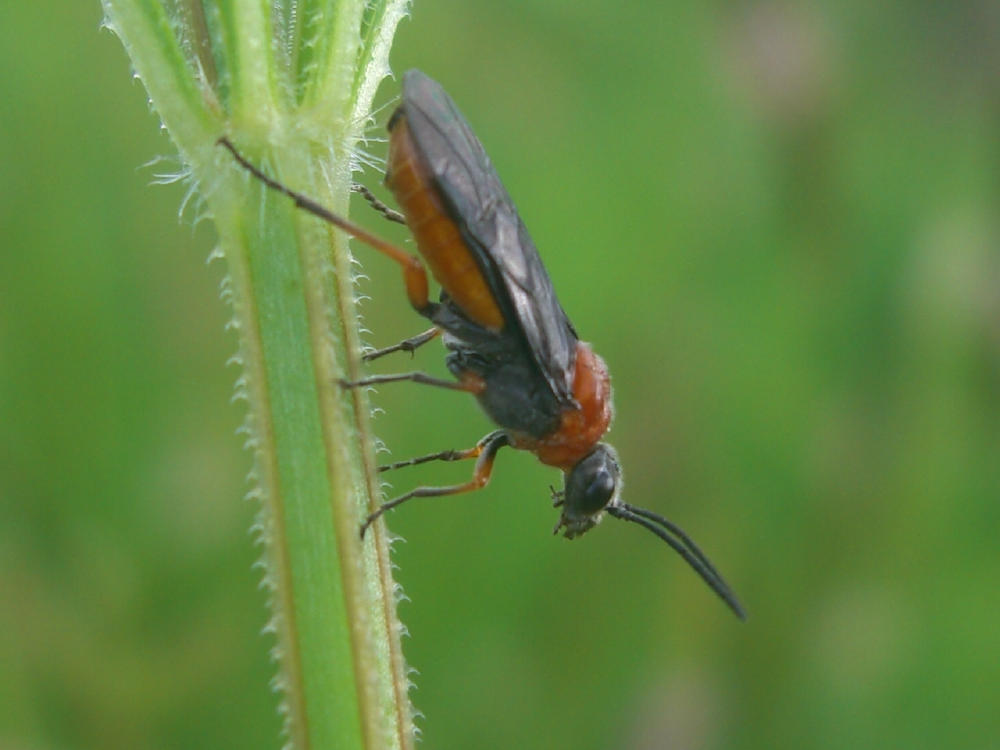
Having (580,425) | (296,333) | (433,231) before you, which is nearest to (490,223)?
(433,231)

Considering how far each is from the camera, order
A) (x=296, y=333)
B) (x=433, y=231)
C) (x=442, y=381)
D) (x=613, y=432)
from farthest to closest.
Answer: (x=613, y=432) → (x=442, y=381) → (x=433, y=231) → (x=296, y=333)

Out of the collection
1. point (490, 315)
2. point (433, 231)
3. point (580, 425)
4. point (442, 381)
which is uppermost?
point (433, 231)

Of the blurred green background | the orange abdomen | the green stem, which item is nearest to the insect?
the orange abdomen

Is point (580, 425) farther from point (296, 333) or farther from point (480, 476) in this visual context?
point (296, 333)

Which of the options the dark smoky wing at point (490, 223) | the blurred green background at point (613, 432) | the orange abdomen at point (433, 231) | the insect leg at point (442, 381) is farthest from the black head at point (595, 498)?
the blurred green background at point (613, 432)

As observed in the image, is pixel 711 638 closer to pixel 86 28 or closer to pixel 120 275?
pixel 120 275

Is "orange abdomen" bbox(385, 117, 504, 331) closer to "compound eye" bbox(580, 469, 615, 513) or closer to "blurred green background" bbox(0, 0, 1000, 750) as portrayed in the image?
"compound eye" bbox(580, 469, 615, 513)

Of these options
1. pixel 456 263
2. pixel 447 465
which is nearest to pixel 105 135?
pixel 447 465
